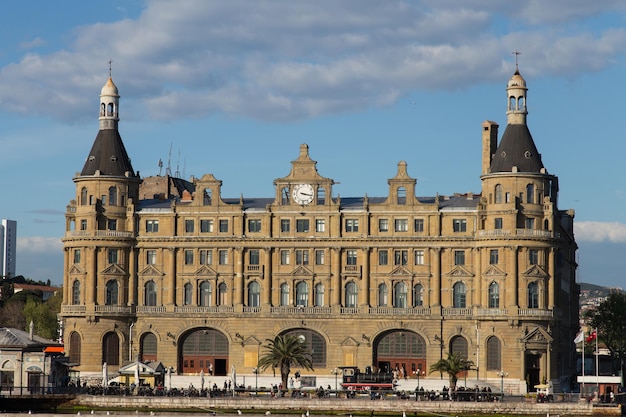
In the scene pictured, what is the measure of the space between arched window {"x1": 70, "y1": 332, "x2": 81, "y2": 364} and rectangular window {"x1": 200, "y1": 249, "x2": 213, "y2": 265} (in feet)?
50.9

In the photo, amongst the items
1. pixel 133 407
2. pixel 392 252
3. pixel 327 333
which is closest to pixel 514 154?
pixel 392 252

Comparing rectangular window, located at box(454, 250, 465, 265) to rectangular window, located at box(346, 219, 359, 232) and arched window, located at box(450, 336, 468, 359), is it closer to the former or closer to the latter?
arched window, located at box(450, 336, 468, 359)

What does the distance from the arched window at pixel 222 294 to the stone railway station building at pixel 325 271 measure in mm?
403

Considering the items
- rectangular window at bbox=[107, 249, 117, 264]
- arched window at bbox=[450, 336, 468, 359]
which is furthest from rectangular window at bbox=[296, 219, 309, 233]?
rectangular window at bbox=[107, 249, 117, 264]

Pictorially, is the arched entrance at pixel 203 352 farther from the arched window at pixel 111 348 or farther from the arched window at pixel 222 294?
the arched window at pixel 111 348

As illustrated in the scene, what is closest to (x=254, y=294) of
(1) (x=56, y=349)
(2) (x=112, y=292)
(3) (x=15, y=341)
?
(2) (x=112, y=292)

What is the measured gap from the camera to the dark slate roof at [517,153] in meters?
157

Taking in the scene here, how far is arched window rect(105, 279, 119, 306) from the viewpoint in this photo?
162750 millimetres

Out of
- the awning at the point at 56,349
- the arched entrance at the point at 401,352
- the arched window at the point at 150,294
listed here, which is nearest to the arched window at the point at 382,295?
the arched entrance at the point at 401,352

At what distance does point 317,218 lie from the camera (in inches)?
6314

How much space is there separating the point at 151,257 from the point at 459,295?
3354cm

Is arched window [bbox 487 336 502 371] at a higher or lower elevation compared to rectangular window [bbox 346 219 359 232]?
lower

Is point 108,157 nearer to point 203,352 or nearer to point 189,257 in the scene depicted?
point 189,257

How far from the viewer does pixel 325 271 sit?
160 metres
